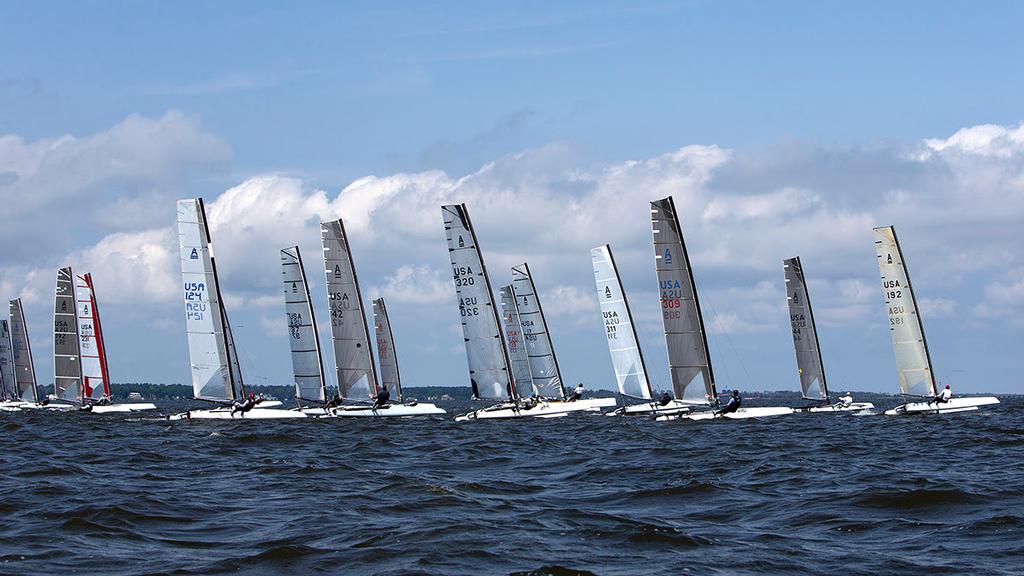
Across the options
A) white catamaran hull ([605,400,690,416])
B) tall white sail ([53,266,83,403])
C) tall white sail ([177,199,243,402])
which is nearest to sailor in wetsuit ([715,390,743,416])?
white catamaran hull ([605,400,690,416])

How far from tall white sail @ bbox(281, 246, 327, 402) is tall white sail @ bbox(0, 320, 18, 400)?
127 ft

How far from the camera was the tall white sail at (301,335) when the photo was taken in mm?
52219

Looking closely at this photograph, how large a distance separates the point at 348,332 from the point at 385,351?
7.08 m

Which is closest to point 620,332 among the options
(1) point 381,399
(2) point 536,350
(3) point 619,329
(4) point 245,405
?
(3) point 619,329

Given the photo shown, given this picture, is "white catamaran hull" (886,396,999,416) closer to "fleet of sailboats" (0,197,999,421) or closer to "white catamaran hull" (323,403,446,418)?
"fleet of sailboats" (0,197,999,421)

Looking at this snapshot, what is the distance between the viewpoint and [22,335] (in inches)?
3145

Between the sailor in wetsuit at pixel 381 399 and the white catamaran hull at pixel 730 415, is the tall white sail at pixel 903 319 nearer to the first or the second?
the white catamaran hull at pixel 730 415

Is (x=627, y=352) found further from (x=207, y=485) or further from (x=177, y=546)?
(x=177, y=546)

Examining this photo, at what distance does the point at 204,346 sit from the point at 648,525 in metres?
35.2

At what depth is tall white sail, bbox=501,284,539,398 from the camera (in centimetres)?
5747

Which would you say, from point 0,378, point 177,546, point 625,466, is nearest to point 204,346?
point 625,466

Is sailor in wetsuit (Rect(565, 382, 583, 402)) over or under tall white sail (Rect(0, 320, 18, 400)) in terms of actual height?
under

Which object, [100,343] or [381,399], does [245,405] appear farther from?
[100,343]

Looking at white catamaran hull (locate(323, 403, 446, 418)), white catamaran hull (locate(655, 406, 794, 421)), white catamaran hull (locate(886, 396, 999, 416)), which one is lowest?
white catamaran hull (locate(886, 396, 999, 416))
